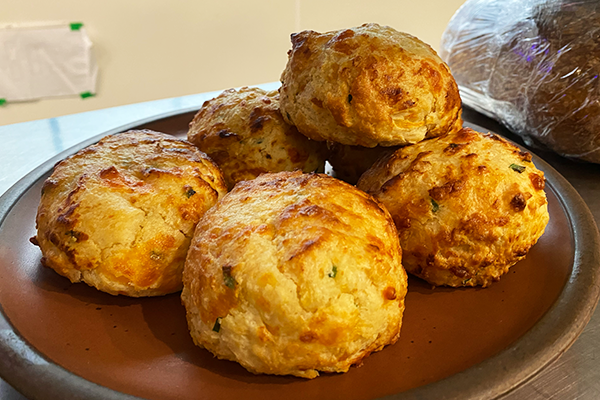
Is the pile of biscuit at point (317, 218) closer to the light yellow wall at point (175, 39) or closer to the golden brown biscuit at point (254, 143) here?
the golden brown biscuit at point (254, 143)

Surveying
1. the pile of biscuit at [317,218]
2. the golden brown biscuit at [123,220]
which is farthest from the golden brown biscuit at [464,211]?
the golden brown biscuit at [123,220]

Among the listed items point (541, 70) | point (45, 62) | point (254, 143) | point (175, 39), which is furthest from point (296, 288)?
point (45, 62)

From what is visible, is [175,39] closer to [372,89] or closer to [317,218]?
[372,89]

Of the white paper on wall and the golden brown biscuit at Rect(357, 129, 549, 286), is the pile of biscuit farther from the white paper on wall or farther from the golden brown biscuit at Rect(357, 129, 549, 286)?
the white paper on wall

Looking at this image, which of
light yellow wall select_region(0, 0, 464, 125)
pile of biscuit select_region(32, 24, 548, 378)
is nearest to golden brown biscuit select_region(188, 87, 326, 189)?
pile of biscuit select_region(32, 24, 548, 378)

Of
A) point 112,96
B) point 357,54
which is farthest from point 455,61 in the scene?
point 112,96

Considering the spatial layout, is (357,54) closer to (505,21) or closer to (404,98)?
(404,98)
